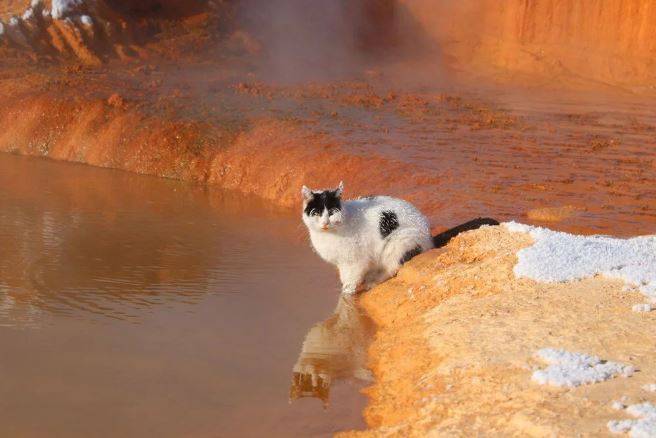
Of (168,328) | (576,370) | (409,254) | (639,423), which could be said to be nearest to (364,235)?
(409,254)

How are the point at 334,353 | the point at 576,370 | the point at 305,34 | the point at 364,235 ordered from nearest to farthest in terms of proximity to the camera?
the point at 576,370, the point at 334,353, the point at 364,235, the point at 305,34

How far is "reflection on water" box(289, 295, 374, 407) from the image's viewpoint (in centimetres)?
659

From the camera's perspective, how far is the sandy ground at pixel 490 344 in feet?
15.9

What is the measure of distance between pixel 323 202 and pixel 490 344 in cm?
254

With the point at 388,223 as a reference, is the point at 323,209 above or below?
above

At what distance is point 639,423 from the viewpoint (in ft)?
14.5

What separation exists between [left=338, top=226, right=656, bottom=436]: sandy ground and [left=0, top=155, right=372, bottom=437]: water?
1.25ft

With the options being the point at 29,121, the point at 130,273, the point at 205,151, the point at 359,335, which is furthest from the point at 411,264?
the point at 29,121

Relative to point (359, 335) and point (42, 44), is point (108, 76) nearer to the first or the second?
point (42, 44)

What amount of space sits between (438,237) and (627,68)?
57.7 ft

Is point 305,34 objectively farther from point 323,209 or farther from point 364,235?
point 323,209

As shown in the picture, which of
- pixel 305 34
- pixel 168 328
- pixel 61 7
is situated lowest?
pixel 168 328

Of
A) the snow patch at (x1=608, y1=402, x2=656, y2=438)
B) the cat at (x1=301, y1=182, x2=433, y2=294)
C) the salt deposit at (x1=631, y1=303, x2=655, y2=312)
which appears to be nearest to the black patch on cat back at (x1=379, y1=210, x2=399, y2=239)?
the cat at (x1=301, y1=182, x2=433, y2=294)

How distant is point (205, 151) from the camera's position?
15617mm
